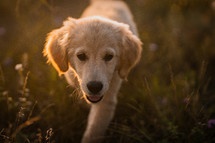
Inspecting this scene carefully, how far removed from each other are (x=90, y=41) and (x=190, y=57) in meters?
2.82

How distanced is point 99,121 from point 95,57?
2.70 ft

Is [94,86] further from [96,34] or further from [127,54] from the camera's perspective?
[127,54]

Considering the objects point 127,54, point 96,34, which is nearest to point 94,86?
point 96,34

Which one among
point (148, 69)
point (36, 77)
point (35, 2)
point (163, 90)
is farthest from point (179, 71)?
point (35, 2)

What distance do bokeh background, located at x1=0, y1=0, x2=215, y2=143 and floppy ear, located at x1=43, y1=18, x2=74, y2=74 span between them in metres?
0.35

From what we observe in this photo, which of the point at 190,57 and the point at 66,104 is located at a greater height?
the point at 190,57

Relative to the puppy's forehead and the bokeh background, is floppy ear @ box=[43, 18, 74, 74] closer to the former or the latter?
the puppy's forehead

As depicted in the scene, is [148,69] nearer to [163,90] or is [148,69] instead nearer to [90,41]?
[163,90]

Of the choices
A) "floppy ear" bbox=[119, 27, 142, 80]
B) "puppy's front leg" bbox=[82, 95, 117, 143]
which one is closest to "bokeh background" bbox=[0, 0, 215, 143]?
"puppy's front leg" bbox=[82, 95, 117, 143]

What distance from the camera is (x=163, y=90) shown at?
317cm

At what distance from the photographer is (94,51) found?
2.21 m

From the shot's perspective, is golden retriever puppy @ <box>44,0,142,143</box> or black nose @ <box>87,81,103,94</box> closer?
black nose @ <box>87,81,103,94</box>

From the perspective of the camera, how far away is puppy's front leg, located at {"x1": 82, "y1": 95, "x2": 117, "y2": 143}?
2441 millimetres

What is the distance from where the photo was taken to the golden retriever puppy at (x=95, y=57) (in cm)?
216
